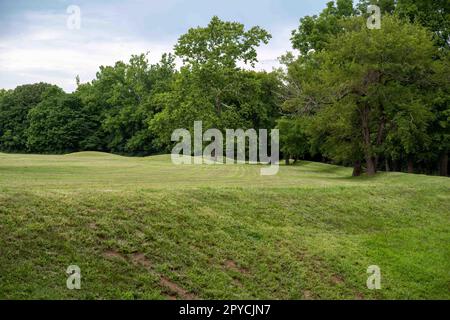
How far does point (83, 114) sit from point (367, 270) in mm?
67279

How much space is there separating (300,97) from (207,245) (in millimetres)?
23683

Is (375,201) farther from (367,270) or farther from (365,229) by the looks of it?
(367,270)

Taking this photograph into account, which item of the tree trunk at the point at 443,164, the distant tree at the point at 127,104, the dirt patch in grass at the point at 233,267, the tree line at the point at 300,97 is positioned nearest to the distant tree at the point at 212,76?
the tree line at the point at 300,97

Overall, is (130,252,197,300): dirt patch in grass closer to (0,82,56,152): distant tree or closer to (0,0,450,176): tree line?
(0,0,450,176): tree line

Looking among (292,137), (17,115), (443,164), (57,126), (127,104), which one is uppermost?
(127,104)

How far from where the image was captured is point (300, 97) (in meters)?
33.5

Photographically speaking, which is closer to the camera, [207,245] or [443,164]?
[207,245]

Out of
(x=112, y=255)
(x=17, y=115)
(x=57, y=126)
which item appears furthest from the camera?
(x=17, y=115)

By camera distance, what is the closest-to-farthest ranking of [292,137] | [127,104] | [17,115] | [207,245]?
[207,245] → [292,137] → [127,104] → [17,115]

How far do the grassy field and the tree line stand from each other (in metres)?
16.4

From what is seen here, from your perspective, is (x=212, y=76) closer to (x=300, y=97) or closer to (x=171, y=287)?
(x=300, y=97)

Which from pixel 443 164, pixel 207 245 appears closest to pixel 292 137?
pixel 443 164

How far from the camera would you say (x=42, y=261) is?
29.3ft
